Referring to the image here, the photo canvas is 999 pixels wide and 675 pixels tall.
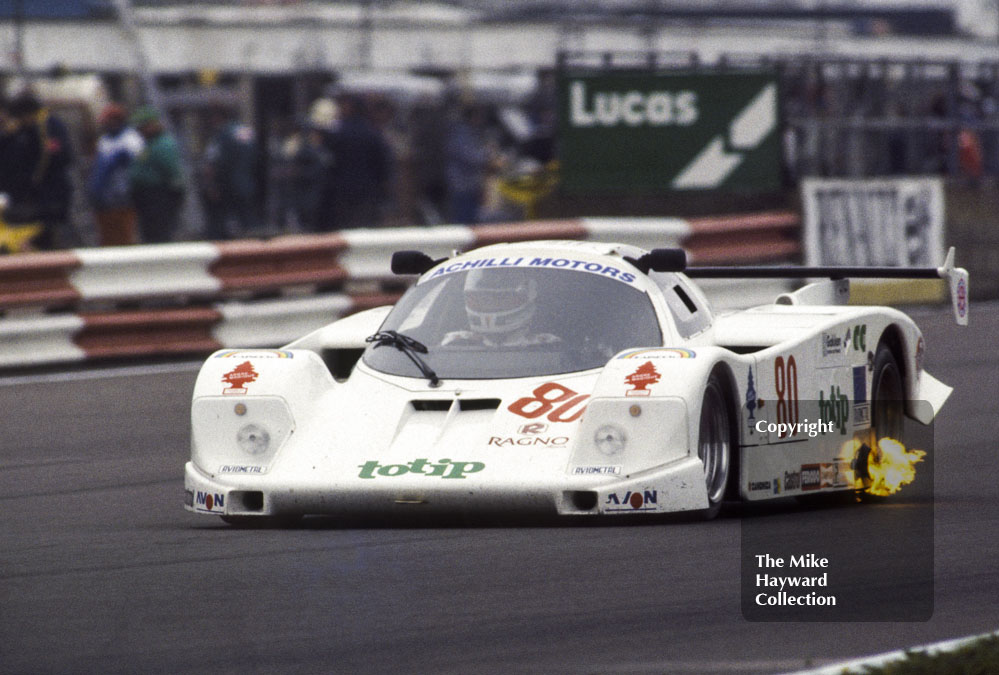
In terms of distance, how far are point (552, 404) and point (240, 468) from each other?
1.15 metres

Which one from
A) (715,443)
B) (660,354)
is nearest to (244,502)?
(660,354)

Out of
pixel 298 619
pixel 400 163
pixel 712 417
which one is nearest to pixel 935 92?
pixel 400 163

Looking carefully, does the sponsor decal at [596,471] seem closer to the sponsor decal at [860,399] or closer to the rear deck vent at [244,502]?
the rear deck vent at [244,502]

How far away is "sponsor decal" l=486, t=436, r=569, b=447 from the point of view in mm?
7488

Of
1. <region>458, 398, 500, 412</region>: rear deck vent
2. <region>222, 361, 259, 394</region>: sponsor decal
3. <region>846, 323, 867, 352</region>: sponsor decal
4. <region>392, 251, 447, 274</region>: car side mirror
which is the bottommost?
<region>846, 323, 867, 352</region>: sponsor decal

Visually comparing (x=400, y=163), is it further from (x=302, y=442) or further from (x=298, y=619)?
(x=298, y=619)

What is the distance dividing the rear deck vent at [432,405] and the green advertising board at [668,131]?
10873 mm

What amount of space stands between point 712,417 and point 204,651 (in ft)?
9.44

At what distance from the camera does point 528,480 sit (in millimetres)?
7305

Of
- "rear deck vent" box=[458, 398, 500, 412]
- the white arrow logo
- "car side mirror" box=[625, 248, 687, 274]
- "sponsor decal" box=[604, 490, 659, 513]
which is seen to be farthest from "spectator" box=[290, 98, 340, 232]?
"sponsor decal" box=[604, 490, 659, 513]

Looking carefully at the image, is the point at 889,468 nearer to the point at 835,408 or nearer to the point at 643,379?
the point at 835,408

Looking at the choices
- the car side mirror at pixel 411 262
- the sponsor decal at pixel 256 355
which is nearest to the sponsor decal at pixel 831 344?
the car side mirror at pixel 411 262

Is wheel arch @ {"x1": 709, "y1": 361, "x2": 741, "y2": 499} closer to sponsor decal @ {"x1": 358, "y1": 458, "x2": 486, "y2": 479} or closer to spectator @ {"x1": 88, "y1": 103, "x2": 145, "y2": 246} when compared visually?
sponsor decal @ {"x1": 358, "y1": 458, "x2": 486, "y2": 479}

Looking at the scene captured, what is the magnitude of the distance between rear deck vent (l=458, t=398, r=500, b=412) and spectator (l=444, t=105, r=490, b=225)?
1535 centimetres
